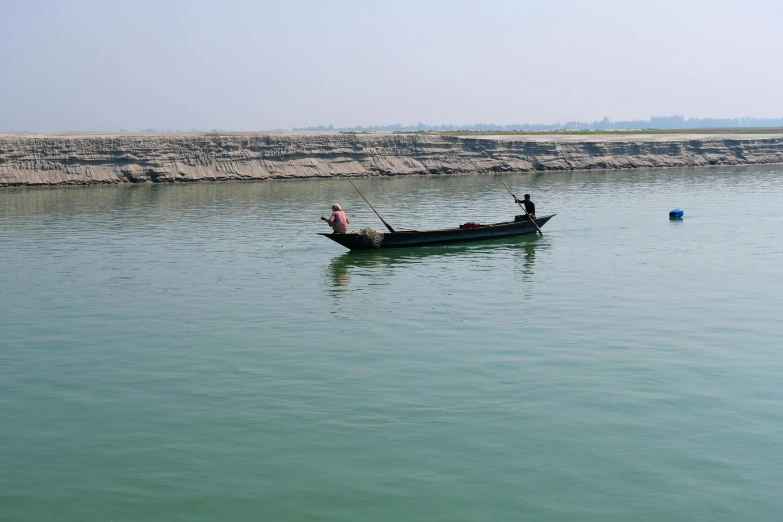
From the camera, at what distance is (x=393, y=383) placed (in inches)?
491

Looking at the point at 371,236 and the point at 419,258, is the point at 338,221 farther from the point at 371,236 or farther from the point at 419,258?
the point at 419,258

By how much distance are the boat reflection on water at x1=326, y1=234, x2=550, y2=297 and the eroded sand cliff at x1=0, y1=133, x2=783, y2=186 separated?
1550 inches

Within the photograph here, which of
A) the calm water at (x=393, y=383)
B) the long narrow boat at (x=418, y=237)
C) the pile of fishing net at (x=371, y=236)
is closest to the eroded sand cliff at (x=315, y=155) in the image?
the calm water at (x=393, y=383)

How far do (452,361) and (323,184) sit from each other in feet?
157

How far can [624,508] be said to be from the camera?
332 inches

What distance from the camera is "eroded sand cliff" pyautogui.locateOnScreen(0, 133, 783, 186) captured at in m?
60.6

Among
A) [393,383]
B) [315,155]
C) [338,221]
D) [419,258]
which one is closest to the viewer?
[393,383]

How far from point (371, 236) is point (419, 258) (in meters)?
1.92

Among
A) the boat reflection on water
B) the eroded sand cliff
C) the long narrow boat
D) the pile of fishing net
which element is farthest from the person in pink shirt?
the eroded sand cliff

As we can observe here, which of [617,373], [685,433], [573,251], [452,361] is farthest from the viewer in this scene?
[573,251]

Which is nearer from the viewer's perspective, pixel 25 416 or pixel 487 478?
pixel 487 478

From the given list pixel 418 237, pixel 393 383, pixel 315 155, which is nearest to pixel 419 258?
pixel 418 237

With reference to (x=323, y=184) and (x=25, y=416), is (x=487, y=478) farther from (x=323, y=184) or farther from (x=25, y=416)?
(x=323, y=184)

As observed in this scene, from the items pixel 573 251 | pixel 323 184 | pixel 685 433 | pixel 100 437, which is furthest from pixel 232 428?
pixel 323 184
